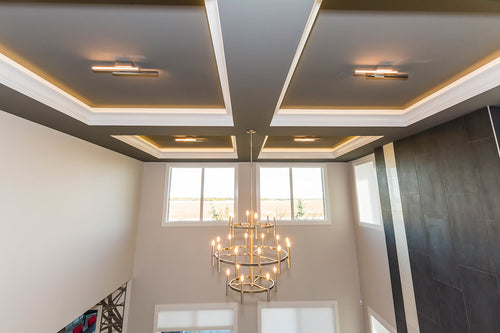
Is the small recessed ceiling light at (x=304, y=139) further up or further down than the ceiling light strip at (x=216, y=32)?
further up

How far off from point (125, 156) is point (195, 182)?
1.74 meters

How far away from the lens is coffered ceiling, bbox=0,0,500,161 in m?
1.34

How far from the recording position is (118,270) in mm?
4352

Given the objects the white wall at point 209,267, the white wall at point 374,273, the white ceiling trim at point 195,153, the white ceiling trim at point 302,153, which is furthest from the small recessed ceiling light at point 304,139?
the white wall at point 374,273

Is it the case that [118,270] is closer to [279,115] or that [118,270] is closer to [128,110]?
[128,110]

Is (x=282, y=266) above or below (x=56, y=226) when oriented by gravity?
below

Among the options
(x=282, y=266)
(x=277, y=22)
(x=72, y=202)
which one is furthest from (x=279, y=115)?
(x=282, y=266)

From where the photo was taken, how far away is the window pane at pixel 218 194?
532 centimetres

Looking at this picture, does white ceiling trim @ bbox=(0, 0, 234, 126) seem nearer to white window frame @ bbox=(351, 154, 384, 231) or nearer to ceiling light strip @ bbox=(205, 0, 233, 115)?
ceiling light strip @ bbox=(205, 0, 233, 115)

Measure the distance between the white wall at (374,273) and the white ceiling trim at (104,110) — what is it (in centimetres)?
407

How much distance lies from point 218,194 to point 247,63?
424 centimetres

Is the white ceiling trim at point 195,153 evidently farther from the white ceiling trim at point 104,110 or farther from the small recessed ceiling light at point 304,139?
the white ceiling trim at point 104,110

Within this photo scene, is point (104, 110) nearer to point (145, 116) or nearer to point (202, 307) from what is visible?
point (145, 116)

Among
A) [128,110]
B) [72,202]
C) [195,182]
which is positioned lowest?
[72,202]
